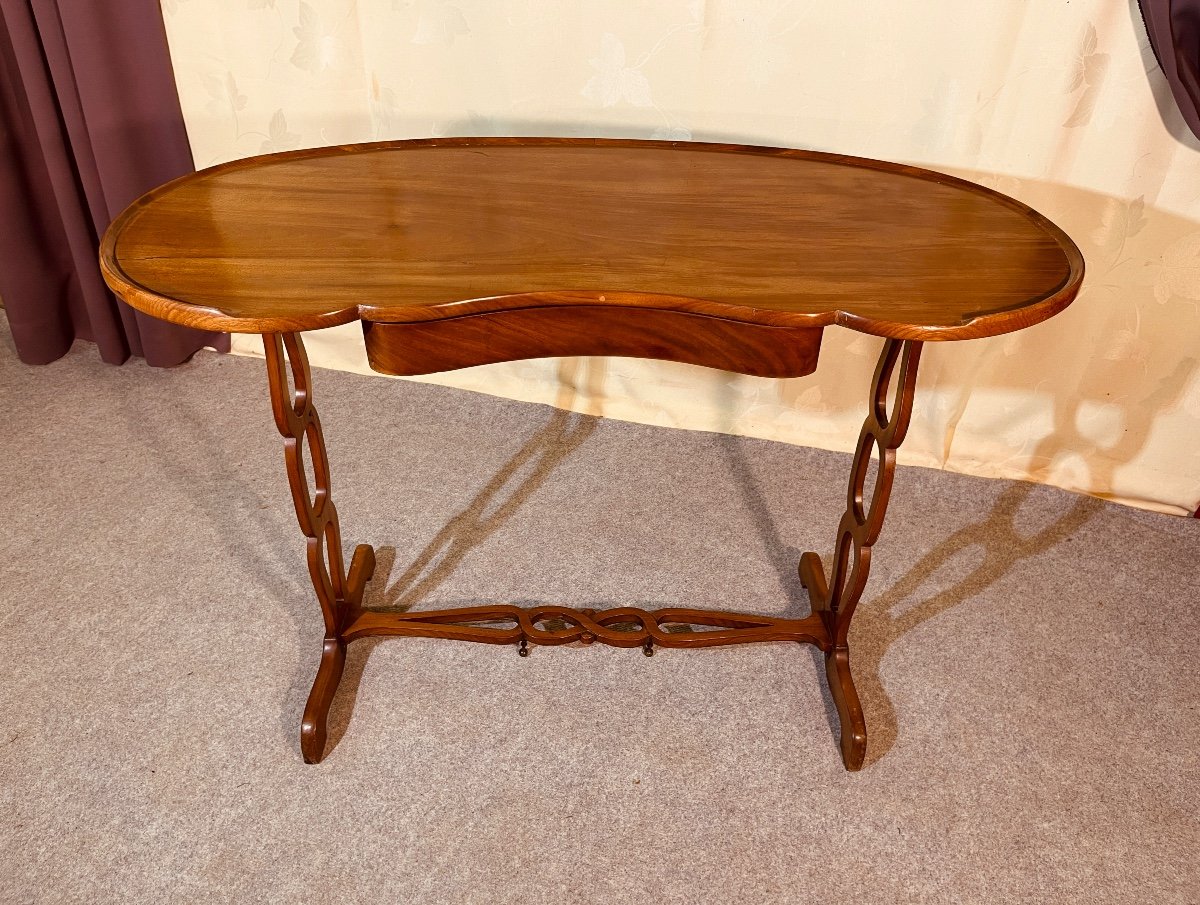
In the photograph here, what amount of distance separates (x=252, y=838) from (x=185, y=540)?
76 cm

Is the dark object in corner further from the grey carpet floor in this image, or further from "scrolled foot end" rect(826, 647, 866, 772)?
"scrolled foot end" rect(826, 647, 866, 772)

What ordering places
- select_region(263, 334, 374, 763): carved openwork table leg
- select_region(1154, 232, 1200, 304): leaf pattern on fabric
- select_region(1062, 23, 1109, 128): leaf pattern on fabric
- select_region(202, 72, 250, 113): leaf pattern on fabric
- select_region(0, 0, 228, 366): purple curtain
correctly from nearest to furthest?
select_region(263, 334, 374, 763): carved openwork table leg → select_region(1062, 23, 1109, 128): leaf pattern on fabric → select_region(1154, 232, 1200, 304): leaf pattern on fabric → select_region(0, 0, 228, 366): purple curtain → select_region(202, 72, 250, 113): leaf pattern on fabric

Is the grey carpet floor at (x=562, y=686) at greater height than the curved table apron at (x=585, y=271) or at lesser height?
lesser

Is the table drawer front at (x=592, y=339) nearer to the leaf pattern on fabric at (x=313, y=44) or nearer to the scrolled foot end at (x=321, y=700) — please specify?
the scrolled foot end at (x=321, y=700)

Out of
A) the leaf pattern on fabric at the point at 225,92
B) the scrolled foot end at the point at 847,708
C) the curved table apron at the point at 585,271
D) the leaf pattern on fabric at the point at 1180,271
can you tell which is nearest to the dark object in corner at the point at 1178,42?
the leaf pattern on fabric at the point at 1180,271

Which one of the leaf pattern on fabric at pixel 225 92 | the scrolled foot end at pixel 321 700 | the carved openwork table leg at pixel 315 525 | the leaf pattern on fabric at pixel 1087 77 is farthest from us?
the leaf pattern on fabric at pixel 225 92

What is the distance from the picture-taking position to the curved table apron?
3.91 feet

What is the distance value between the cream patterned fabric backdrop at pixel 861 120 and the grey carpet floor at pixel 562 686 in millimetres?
122

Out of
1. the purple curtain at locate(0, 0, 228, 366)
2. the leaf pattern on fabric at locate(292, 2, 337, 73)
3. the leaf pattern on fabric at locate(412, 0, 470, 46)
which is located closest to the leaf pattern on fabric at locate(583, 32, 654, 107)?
the leaf pattern on fabric at locate(412, 0, 470, 46)

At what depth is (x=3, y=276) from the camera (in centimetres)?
243

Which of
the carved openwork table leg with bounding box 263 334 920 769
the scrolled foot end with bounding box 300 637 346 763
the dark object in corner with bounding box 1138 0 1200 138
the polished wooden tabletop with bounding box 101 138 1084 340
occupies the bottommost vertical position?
the scrolled foot end with bounding box 300 637 346 763

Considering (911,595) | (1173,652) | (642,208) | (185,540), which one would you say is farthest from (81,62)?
(1173,652)

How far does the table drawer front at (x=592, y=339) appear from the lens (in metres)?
1.23

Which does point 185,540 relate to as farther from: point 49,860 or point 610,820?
point 610,820
